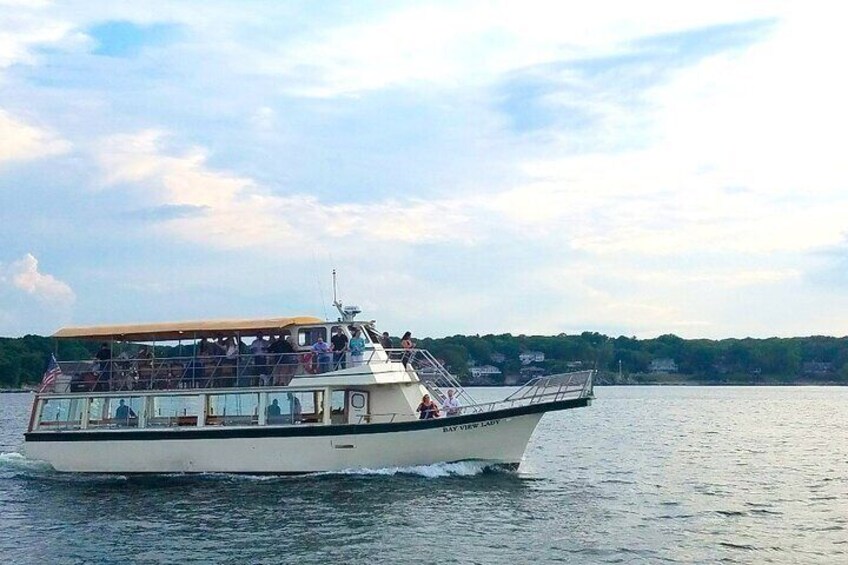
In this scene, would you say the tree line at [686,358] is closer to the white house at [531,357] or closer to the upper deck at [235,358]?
the white house at [531,357]

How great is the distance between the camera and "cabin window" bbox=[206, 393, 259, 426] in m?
32.2

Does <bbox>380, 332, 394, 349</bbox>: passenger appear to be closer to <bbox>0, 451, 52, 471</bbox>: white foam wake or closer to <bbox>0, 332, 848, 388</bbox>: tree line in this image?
<bbox>0, 451, 52, 471</bbox>: white foam wake

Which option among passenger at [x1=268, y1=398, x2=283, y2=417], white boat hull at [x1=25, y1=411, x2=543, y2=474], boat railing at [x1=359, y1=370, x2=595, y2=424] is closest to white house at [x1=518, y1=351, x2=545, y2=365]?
white boat hull at [x1=25, y1=411, x2=543, y2=474]

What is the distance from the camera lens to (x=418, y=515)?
26.2 metres

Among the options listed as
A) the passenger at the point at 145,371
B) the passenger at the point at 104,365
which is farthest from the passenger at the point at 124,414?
the passenger at the point at 104,365

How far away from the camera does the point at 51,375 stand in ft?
113

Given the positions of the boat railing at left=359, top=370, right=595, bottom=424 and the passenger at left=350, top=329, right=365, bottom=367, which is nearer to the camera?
the boat railing at left=359, top=370, right=595, bottom=424

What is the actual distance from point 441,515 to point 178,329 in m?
11.6

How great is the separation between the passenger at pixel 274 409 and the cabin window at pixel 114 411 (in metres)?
4.42

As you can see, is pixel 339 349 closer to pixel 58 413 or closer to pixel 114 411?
pixel 114 411

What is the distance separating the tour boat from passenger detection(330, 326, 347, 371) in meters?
0.07

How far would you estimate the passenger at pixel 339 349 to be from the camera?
32031 mm

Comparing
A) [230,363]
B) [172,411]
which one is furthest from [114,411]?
[230,363]

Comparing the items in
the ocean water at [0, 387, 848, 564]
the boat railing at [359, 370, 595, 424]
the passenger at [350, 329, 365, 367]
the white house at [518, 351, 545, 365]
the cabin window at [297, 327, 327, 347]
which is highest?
the white house at [518, 351, 545, 365]
